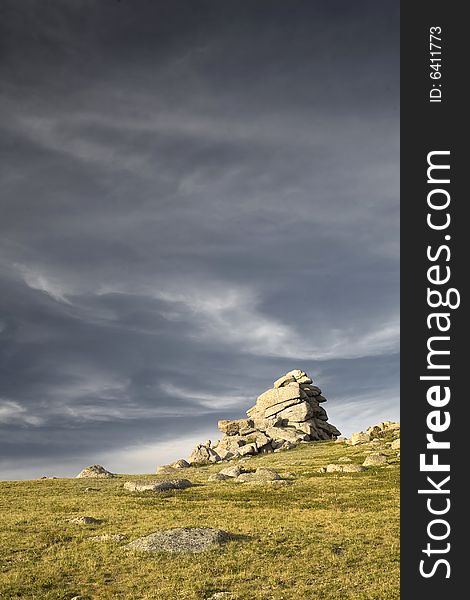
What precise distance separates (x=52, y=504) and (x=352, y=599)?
37.5m

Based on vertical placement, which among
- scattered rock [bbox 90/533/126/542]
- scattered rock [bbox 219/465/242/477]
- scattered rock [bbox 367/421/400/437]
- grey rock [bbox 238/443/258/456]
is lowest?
scattered rock [bbox 90/533/126/542]

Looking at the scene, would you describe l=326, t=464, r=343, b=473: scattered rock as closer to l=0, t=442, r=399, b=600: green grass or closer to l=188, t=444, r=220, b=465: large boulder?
l=0, t=442, r=399, b=600: green grass

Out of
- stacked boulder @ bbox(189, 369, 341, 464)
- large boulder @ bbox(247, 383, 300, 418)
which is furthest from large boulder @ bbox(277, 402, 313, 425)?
large boulder @ bbox(247, 383, 300, 418)

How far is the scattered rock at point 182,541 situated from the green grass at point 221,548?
85 cm

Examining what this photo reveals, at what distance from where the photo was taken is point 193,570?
90.4 feet

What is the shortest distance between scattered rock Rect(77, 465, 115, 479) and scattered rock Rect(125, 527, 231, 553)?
61.1 meters

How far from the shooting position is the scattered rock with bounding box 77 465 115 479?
9138cm

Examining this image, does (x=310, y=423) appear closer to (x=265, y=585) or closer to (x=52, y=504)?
(x=52, y=504)

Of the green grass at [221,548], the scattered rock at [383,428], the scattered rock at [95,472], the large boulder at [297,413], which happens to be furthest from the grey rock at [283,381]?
the green grass at [221,548]

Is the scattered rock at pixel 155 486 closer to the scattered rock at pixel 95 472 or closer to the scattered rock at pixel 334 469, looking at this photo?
the scattered rock at pixel 334 469

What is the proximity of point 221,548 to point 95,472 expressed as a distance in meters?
68.0

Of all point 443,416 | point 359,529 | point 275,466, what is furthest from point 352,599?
point 275,466

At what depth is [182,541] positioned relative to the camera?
105 ft

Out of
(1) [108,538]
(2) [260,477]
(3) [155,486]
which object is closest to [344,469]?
(2) [260,477]
